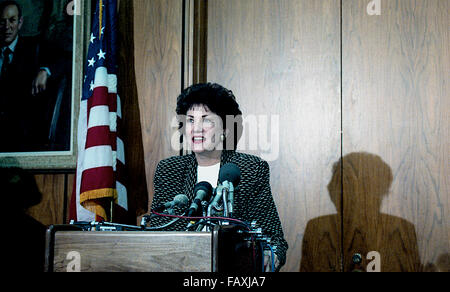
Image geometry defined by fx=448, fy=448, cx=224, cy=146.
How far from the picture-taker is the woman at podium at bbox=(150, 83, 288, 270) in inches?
91.1

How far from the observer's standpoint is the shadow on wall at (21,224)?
9.93 feet

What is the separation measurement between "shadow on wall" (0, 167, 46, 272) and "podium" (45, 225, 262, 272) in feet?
5.83

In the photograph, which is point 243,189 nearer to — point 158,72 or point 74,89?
point 158,72

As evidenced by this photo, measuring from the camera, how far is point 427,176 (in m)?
2.85

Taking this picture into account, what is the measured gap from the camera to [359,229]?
2.93m

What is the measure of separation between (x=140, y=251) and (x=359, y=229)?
6.38 ft

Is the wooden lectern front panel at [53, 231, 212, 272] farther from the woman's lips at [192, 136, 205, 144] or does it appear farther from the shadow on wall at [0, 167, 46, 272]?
the shadow on wall at [0, 167, 46, 272]

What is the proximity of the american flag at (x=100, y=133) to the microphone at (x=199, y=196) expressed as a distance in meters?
1.48

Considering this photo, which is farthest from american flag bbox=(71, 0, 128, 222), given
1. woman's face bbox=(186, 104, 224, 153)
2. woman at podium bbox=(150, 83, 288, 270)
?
woman's face bbox=(186, 104, 224, 153)

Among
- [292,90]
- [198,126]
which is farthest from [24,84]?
[292,90]

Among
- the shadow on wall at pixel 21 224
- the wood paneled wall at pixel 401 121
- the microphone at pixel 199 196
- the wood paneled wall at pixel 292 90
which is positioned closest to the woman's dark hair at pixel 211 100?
the wood paneled wall at pixel 292 90

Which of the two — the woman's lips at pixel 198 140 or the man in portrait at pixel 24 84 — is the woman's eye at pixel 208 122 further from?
the man in portrait at pixel 24 84

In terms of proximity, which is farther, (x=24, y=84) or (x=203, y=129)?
(x=24, y=84)
